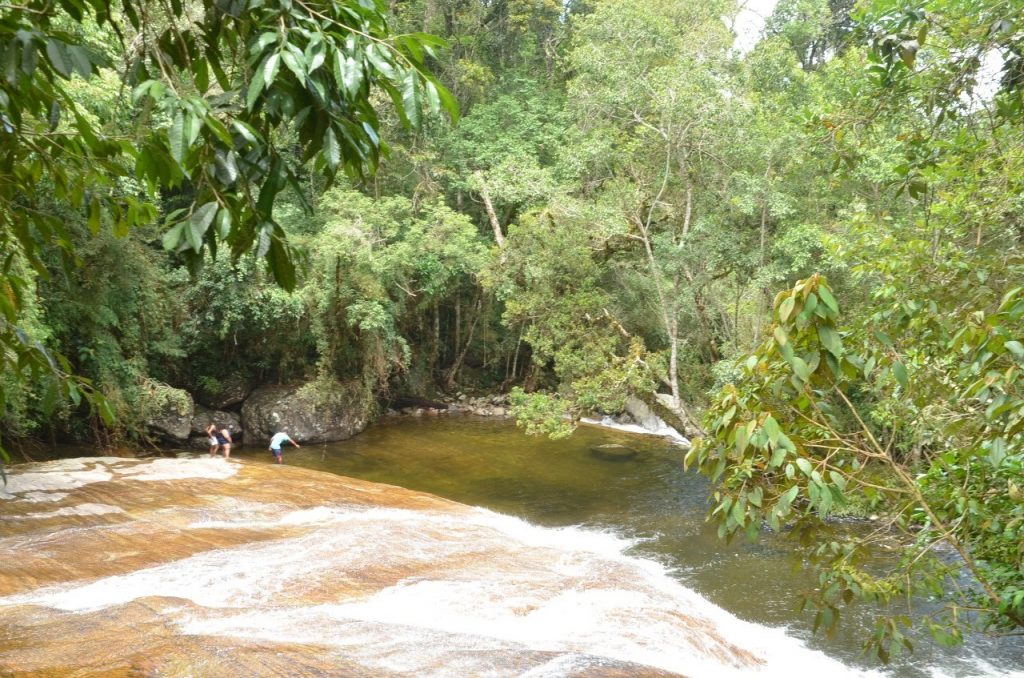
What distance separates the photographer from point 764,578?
10.6 metres

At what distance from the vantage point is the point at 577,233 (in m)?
17.0

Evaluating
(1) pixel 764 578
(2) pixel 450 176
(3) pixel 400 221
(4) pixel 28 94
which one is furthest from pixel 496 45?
(4) pixel 28 94

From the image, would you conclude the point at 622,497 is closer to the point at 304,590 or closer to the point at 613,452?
the point at 613,452

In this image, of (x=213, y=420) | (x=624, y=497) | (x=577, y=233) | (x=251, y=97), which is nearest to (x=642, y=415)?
(x=577, y=233)

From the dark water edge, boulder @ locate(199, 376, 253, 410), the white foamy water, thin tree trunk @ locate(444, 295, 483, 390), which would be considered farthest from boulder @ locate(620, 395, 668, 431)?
boulder @ locate(199, 376, 253, 410)

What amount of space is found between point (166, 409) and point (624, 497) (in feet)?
35.6

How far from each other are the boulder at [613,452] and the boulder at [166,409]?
970 centimetres

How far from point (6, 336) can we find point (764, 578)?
10311mm

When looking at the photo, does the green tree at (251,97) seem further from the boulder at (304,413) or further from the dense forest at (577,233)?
the boulder at (304,413)

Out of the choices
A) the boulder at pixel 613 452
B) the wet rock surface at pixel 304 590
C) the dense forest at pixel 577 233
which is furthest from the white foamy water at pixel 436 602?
the boulder at pixel 613 452

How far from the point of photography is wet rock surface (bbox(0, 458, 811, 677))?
586 centimetres

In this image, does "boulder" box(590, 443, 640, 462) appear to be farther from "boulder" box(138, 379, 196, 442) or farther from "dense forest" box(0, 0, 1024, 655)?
"boulder" box(138, 379, 196, 442)

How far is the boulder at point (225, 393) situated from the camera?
1997 centimetres

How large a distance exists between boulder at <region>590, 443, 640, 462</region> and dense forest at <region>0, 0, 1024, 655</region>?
59.5 inches
